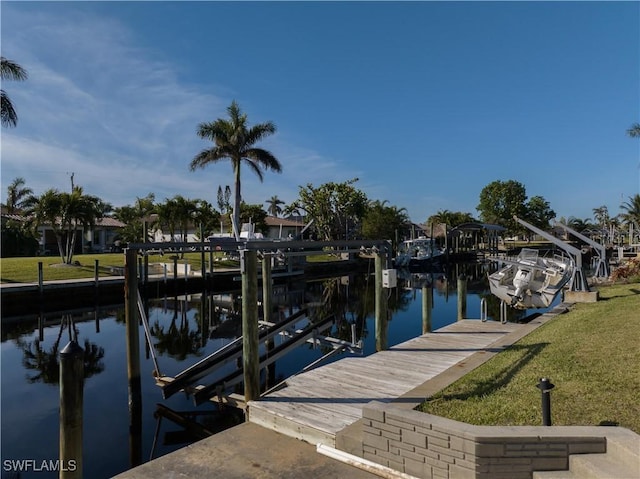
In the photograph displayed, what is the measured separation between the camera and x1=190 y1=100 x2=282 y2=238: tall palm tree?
33.8 meters

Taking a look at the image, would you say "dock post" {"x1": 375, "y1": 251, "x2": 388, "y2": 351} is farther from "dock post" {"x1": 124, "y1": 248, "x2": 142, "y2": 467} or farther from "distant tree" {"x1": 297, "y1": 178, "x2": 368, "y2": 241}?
"distant tree" {"x1": 297, "y1": 178, "x2": 368, "y2": 241}

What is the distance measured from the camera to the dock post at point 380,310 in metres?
9.46

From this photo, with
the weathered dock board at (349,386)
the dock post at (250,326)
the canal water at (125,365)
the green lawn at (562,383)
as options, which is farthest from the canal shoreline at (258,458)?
the canal water at (125,365)

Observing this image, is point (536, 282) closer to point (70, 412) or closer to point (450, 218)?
point (70, 412)

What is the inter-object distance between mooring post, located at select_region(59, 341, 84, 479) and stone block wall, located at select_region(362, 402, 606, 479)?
3.48m

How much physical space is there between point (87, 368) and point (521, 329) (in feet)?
37.5

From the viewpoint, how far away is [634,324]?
333 inches

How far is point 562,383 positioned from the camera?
5.77 metres

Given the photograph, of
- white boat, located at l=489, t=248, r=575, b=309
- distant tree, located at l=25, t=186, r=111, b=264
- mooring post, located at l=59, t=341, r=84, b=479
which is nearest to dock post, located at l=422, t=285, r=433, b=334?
white boat, located at l=489, t=248, r=575, b=309

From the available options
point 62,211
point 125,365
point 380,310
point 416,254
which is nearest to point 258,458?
point 380,310

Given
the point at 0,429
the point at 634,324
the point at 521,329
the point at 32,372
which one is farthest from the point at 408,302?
the point at 0,429

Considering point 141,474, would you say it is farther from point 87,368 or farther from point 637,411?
point 87,368

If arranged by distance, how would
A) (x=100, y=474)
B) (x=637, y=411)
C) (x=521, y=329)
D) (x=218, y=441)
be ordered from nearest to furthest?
(x=637, y=411) → (x=218, y=441) → (x=100, y=474) → (x=521, y=329)

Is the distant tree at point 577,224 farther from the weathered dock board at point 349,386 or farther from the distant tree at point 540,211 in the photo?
the weathered dock board at point 349,386
